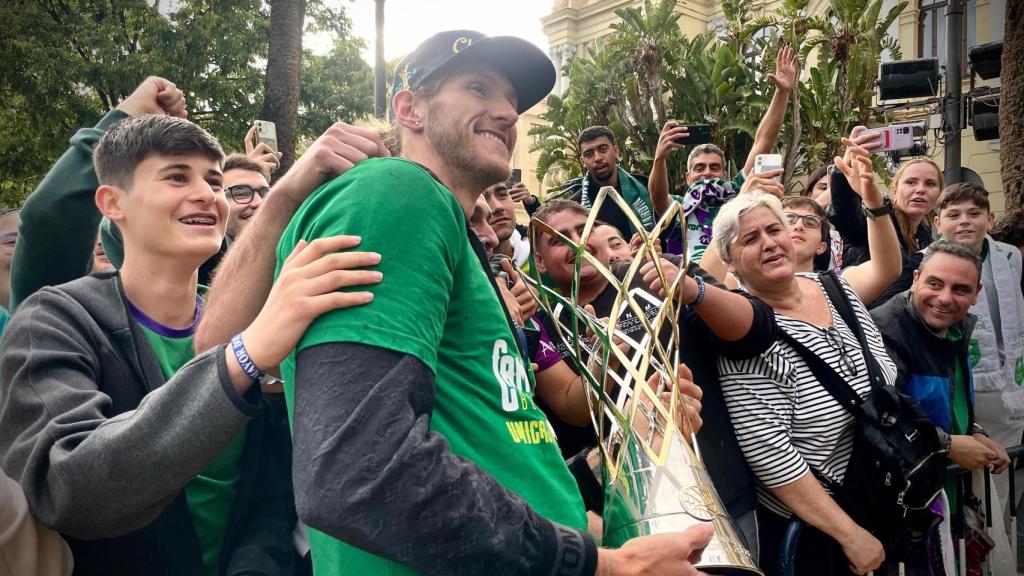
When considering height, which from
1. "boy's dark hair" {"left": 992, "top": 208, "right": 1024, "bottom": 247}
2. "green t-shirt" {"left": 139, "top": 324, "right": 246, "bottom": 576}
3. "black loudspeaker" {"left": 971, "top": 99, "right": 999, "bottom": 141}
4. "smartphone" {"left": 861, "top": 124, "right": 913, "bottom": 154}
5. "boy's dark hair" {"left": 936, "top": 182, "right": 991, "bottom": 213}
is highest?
"black loudspeaker" {"left": 971, "top": 99, "right": 999, "bottom": 141}

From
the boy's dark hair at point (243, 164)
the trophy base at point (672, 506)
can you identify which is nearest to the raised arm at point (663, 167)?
the boy's dark hair at point (243, 164)

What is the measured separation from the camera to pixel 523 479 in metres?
1.35

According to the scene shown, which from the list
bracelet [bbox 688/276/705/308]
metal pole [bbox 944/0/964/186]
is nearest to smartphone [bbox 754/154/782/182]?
bracelet [bbox 688/276/705/308]

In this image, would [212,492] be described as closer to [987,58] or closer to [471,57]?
[471,57]

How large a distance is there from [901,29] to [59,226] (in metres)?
23.8

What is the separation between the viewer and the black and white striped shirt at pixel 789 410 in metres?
2.82

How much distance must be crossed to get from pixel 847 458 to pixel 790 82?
2.74 m

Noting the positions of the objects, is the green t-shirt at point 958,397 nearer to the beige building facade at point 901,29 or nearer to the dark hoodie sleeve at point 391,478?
the dark hoodie sleeve at point 391,478

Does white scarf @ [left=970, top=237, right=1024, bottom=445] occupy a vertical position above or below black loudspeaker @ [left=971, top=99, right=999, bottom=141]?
below

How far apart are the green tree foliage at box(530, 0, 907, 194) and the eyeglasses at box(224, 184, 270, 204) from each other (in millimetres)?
12198

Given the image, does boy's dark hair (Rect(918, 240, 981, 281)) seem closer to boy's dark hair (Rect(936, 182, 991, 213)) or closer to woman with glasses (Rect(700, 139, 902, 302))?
woman with glasses (Rect(700, 139, 902, 302))

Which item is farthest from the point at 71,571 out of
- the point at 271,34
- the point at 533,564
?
the point at 271,34

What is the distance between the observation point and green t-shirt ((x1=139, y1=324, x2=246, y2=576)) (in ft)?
5.80

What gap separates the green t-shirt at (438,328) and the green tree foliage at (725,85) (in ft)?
45.3
